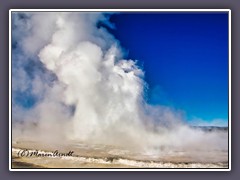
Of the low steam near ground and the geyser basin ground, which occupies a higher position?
the low steam near ground

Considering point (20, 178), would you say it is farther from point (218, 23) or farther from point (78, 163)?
point (218, 23)

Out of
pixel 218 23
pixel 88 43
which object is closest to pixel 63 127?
pixel 88 43

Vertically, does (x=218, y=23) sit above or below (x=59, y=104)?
above

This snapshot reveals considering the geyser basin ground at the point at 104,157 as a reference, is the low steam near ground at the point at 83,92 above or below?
above

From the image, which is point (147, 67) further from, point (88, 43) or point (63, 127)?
point (63, 127)

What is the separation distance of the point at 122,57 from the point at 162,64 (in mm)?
235

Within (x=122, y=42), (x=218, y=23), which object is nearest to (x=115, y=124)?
(x=122, y=42)

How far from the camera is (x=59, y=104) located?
2.50m

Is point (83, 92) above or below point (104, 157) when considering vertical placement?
above

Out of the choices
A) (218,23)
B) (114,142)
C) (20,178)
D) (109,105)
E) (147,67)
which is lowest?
(20,178)

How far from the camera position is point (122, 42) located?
2.52 meters

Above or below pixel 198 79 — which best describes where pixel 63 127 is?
below

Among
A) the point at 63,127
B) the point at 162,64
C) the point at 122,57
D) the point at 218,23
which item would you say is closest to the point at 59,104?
the point at 63,127

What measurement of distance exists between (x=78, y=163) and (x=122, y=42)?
29.1 inches
